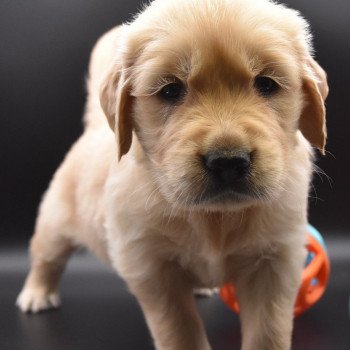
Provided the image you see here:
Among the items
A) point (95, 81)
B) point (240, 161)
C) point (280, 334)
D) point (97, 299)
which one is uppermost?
point (240, 161)

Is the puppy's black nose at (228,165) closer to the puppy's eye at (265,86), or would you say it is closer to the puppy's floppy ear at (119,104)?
the puppy's eye at (265,86)

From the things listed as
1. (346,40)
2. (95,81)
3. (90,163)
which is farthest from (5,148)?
(346,40)

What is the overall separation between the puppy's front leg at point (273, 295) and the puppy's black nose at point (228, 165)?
1.66 ft

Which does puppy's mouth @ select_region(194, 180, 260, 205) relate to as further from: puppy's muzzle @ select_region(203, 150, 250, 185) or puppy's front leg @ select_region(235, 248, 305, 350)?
puppy's front leg @ select_region(235, 248, 305, 350)

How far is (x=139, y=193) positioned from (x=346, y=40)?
1.96 meters

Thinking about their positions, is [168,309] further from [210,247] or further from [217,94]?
[217,94]

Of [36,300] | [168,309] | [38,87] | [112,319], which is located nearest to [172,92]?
[168,309]

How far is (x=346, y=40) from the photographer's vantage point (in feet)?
12.1

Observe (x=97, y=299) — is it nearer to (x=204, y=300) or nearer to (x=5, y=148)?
(x=204, y=300)

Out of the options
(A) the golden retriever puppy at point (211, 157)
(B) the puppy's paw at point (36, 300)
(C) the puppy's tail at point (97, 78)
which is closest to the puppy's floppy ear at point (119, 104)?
(A) the golden retriever puppy at point (211, 157)

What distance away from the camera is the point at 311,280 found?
9.31ft

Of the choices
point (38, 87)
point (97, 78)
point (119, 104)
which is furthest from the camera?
point (38, 87)

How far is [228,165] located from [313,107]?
1.50ft

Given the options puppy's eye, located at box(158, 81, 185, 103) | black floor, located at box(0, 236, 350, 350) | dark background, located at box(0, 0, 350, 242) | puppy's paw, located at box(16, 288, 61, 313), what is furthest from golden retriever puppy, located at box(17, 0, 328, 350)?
dark background, located at box(0, 0, 350, 242)
